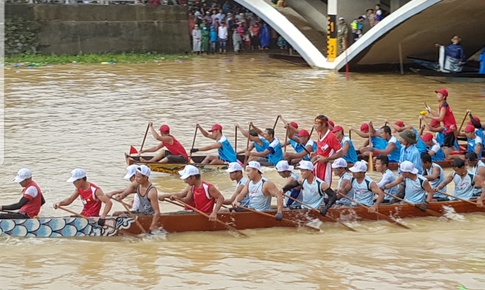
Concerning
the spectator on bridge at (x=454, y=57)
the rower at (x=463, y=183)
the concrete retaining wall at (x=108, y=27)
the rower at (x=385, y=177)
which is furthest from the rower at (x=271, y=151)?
the concrete retaining wall at (x=108, y=27)

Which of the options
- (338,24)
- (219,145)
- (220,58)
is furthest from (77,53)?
(219,145)

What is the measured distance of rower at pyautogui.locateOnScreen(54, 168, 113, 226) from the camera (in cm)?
1063

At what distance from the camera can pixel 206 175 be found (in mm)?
14680

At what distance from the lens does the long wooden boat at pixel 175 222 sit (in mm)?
10539

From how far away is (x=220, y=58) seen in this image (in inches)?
1359

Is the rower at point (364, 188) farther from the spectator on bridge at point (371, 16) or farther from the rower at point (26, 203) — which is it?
the spectator on bridge at point (371, 16)

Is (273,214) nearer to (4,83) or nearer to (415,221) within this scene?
(415,221)

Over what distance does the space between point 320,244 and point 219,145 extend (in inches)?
165

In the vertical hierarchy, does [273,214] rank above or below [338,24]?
below

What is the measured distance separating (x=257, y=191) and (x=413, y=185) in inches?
96.7

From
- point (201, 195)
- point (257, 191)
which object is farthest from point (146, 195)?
point (257, 191)

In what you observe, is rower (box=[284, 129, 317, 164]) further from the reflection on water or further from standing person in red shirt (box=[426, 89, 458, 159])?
standing person in red shirt (box=[426, 89, 458, 159])

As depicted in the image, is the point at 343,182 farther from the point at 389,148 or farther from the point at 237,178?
the point at 389,148

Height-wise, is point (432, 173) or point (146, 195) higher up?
point (146, 195)
